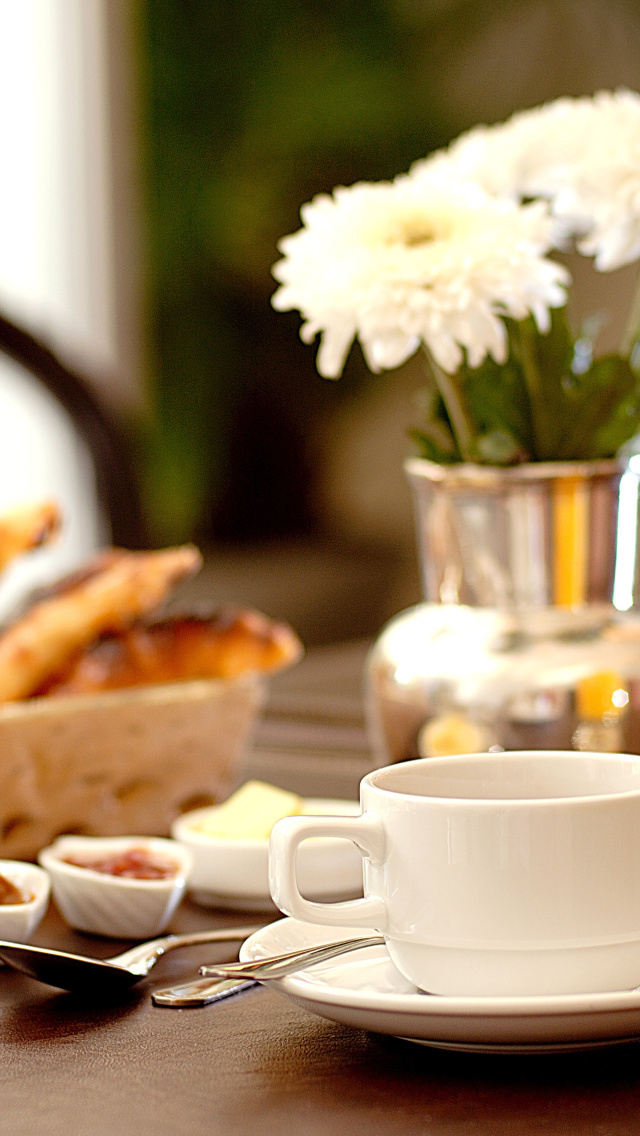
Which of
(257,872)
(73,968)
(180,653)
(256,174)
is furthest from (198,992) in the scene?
(256,174)

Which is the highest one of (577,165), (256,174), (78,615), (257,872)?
(256,174)

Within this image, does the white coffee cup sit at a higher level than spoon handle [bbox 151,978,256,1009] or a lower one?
higher

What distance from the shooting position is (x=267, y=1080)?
41 cm

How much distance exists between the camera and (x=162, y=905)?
583 mm

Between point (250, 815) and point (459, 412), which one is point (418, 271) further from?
point (250, 815)

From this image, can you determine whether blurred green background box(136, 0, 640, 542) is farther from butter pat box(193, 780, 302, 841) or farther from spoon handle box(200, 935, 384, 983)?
spoon handle box(200, 935, 384, 983)

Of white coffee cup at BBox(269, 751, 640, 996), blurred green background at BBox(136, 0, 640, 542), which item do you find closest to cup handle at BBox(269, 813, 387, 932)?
white coffee cup at BBox(269, 751, 640, 996)

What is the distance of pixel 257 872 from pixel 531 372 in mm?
369

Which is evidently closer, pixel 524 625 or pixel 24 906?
pixel 24 906

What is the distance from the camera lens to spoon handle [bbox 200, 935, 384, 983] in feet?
1.40

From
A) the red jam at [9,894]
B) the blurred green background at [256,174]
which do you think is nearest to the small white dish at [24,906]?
the red jam at [9,894]

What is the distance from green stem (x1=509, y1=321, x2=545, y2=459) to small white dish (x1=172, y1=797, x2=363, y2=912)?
0.31 meters

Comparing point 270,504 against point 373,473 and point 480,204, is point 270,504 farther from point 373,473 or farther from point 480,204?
point 480,204

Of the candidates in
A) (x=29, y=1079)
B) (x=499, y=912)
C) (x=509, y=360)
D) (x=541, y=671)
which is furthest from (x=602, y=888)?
(x=509, y=360)
